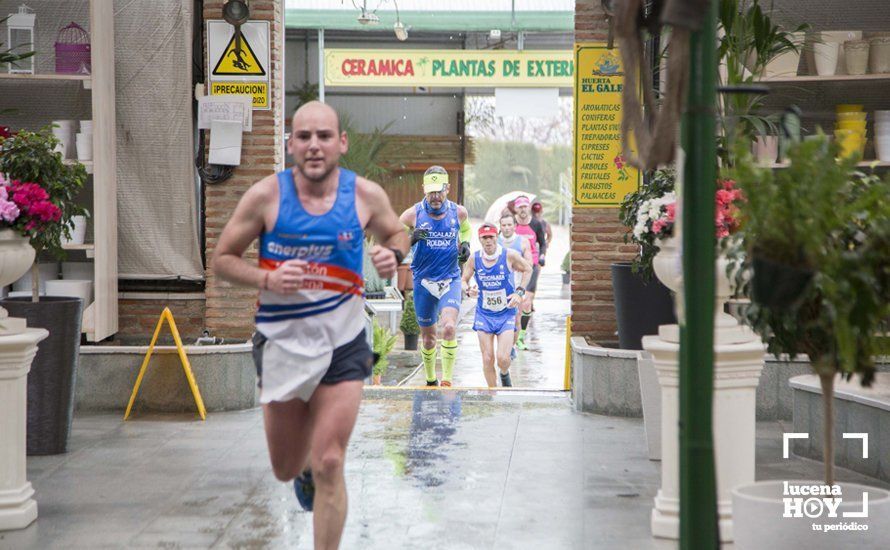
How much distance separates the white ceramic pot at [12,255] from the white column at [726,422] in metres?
3.11

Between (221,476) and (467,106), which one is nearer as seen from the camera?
(221,476)

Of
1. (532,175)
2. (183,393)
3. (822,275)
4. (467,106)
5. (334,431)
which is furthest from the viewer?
(532,175)

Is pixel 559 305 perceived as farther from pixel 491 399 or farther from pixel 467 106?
pixel 491 399

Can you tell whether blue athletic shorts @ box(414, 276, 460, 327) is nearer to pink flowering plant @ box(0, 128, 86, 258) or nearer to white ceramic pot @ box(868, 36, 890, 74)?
pink flowering plant @ box(0, 128, 86, 258)

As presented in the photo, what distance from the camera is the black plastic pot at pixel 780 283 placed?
342cm

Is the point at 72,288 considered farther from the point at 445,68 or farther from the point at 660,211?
the point at 445,68

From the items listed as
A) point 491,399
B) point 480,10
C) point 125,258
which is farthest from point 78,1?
point 480,10

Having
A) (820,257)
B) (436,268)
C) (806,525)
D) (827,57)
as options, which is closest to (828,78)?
(827,57)

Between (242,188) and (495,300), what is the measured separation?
9.14 ft

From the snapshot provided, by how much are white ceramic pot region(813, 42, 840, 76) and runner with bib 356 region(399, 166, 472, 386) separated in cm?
362

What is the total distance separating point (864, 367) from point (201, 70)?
6.38 m

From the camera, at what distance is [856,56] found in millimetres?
8367

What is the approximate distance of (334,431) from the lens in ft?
14.5

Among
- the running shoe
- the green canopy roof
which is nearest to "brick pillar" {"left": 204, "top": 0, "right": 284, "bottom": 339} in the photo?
the running shoe
